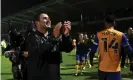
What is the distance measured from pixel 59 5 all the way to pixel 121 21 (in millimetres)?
10209

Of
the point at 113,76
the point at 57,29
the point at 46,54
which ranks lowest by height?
the point at 113,76

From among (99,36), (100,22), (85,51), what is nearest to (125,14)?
(100,22)

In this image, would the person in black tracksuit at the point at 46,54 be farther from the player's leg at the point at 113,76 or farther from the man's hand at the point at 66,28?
the player's leg at the point at 113,76

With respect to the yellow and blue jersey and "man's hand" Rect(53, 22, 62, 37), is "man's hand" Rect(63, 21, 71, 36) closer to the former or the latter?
"man's hand" Rect(53, 22, 62, 37)

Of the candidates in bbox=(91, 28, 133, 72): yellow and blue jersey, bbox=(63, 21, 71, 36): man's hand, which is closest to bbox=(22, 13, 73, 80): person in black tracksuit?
bbox=(63, 21, 71, 36): man's hand

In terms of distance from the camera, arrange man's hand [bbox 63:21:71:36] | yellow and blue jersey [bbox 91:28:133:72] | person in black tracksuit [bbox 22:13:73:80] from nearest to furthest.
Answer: man's hand [bbox 63:21:71:36] → person in black tracksuit [bbox 22:13:73:80] → yellow and blue jersey [bbox 91:28:133:72]

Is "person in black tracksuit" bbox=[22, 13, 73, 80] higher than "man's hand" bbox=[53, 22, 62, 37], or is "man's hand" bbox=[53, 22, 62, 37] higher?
"man's hand" bbox=[53, 22, 62, 37]

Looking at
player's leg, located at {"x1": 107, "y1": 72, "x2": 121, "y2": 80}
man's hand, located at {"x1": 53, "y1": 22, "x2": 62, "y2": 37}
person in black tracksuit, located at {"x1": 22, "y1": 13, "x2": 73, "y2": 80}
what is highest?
man's hand, located at {"x1": 53, "y1": 22, "x2": 62, "y2": 37}

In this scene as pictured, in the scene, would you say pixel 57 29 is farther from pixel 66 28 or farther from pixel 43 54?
pixel 43 54

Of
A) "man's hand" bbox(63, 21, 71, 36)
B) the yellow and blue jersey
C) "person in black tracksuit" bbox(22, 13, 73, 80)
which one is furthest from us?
the yellow and blue jersey

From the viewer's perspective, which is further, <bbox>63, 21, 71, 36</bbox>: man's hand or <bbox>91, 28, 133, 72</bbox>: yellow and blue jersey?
<bbox>91, 28, 133, 72</bbox>: yellow and blue jersey

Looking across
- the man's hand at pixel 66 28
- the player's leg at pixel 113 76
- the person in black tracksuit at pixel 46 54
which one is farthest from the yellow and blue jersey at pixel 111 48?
the man's hand at pixel 66 28

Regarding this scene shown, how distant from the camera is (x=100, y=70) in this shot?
7246mm

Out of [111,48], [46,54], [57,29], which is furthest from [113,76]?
[57,29]
